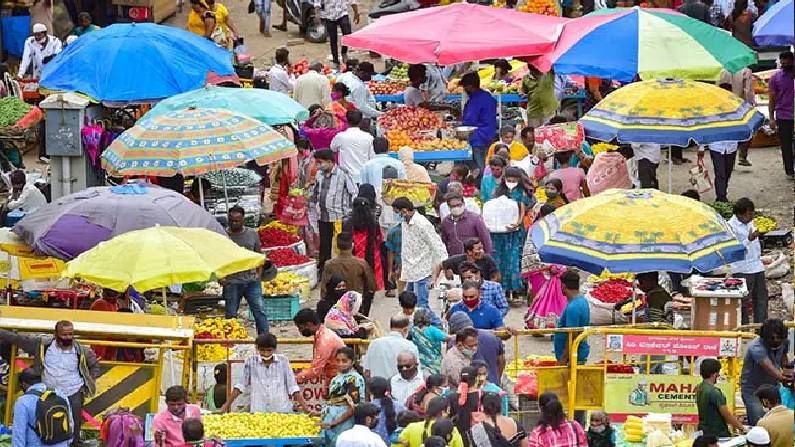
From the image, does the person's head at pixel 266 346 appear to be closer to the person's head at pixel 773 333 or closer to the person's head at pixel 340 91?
the person's head at pixel 773 333

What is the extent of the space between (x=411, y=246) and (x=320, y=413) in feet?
9.63

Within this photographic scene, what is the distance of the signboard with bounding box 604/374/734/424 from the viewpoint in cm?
1546

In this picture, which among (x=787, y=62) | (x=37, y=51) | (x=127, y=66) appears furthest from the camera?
(x=37, y=51)

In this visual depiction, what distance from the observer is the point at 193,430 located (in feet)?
45.4

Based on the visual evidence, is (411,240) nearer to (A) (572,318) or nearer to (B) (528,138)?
(A) (572,318)

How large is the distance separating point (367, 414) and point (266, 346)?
1.66 meters

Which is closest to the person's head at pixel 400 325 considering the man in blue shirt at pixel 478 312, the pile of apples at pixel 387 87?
the man in blue shirt at pixel 478 312

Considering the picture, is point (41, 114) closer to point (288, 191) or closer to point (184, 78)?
point (184, 78)

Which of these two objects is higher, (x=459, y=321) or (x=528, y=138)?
(x=459, y=321)

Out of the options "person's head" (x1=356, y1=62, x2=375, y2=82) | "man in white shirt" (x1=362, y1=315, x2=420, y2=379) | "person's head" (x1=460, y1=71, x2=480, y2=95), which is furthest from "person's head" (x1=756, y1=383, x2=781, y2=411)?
"person's head" (x1=356, y1=62, x2=375, y2=82)

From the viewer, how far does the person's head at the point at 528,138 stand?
22031 mm

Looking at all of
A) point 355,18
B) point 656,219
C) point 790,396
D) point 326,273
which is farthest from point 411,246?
point 355,18

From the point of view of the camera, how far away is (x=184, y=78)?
22.7 meters

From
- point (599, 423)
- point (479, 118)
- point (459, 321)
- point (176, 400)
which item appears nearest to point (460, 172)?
point (479, 118)
